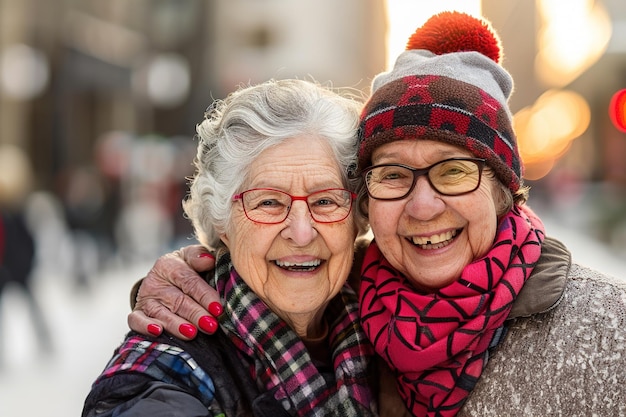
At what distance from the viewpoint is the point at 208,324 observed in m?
2.24

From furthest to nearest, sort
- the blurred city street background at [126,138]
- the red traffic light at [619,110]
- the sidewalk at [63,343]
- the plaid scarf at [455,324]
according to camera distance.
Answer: the blurred city street background at [126,138], the sidewalk at [63,343], the red traffic light at [619,110], the plaid scarf at [455,324]

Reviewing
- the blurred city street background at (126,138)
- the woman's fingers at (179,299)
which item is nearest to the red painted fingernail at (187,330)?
the woman's fingers at (179,299)

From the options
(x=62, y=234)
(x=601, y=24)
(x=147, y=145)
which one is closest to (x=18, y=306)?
(x=62, y=234)

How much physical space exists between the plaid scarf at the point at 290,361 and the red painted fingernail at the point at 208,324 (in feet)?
0.16

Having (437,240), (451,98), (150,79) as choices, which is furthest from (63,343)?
(150,79)

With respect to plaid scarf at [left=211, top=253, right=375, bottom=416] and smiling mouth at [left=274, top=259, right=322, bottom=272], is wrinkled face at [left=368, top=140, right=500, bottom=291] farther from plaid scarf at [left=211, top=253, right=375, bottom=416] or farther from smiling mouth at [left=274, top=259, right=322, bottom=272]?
plaid scarf at [left=211, top=253, right=375, bottom=416]

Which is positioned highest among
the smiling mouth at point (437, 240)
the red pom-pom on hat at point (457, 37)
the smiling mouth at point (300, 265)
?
the red pom-pom on hat at point (457, 37)

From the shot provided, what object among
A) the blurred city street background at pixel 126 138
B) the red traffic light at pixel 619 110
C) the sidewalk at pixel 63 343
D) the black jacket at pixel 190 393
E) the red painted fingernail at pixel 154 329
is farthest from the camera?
the blurred city street background at pixel 126 138

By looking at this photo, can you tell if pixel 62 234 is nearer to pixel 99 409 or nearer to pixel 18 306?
pixel 18 306

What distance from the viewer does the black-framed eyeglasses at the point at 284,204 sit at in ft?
7.57

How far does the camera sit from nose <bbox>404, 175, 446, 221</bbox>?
2156mm

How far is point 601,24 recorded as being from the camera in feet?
28.9

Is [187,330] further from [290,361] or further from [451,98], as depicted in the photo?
[451,98]

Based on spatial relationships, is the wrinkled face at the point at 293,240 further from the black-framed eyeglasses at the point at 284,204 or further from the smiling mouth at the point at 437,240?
the smiling mouth at the point at 437,240
